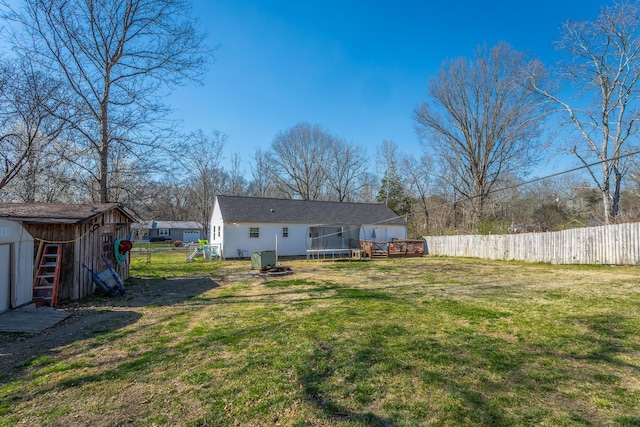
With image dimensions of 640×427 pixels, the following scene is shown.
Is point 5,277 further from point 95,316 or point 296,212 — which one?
point 296,212

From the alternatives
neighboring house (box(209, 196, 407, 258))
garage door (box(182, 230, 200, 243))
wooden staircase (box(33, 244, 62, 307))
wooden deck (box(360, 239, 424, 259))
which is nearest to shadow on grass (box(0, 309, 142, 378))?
wooden staircase (box(33, 244, 62, 307))

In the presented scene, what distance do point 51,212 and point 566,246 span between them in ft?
66.9

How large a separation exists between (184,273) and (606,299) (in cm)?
1410

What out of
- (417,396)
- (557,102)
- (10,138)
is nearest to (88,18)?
(10,138)

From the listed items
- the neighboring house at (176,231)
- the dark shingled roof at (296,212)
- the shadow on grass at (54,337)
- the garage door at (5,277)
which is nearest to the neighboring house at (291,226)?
the dark shingled roof at (296,212)

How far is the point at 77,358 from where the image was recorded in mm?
4266

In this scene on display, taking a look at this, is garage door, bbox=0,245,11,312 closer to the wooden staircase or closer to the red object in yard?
the wooden staircase

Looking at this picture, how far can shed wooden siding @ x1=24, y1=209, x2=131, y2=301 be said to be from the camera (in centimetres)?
768

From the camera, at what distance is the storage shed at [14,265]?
19.9ft

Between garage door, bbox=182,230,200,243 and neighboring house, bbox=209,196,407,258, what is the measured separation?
982 inches

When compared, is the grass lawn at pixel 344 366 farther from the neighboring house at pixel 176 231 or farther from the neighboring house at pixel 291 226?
the neighboring house at pixel 176 231

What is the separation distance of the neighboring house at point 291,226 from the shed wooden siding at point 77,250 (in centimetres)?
1058

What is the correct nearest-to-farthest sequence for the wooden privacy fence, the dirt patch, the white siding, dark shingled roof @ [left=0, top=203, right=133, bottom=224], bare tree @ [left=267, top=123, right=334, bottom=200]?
the dirt patch → dark shingled roof @ [left=0, top=203, right=133, bottom=224] → the wooden privacy fence → the white siding → bare tree @ [left=267, top=123, right=334, bottom=200]

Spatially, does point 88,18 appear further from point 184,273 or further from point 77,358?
point 77,358
